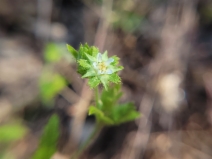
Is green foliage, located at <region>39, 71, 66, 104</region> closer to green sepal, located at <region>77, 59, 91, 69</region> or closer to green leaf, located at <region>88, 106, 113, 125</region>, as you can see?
green leaf, located at <region>88, 106, 113, 125</region>

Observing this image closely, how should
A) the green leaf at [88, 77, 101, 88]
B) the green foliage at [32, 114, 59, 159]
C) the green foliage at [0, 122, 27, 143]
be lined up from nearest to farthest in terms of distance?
the green leaf at [88, 77, 101, 88] < the green foliage at [32, 114, 59, 159] < the green foliage at [0, 122, 27, 143]

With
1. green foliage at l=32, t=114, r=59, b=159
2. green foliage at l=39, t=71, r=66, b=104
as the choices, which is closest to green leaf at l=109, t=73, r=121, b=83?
green foliage at l=32, t=114, r=59, b=159

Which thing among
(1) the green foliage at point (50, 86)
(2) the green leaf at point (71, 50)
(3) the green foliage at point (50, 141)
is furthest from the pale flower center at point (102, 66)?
(1) the green foliage at point (50, 86)

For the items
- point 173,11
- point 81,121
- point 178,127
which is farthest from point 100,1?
point 178,127

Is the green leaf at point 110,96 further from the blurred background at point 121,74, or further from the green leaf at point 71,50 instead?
the blurred background at point 121,74

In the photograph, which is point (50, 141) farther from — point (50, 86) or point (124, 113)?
point (50, 86)

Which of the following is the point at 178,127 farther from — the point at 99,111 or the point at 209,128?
the point at 99,111
